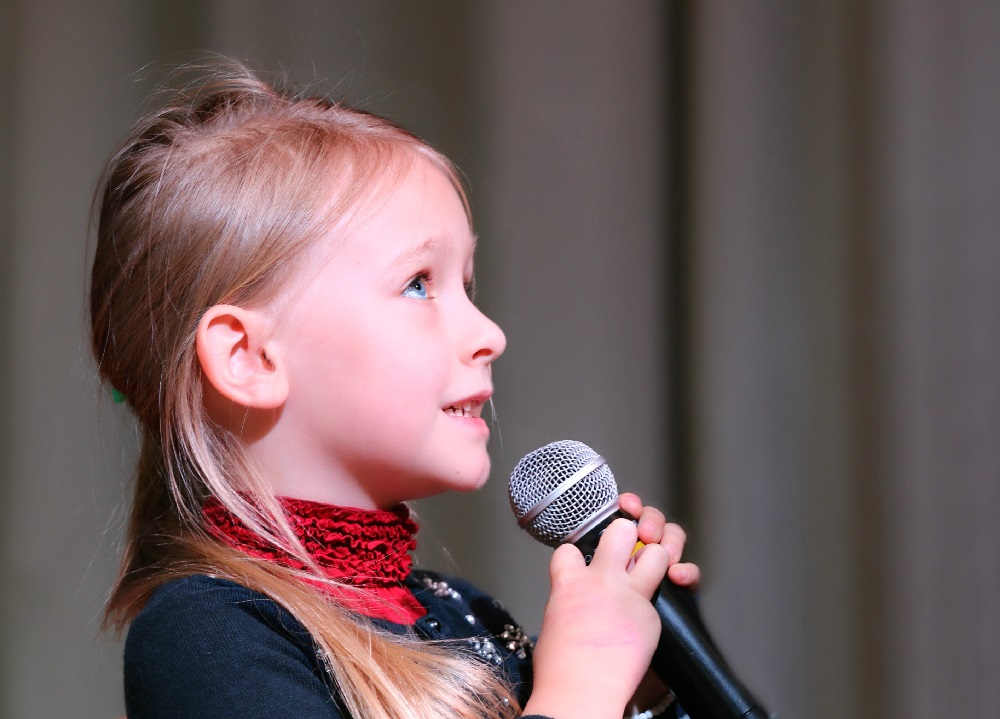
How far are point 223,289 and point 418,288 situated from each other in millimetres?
145

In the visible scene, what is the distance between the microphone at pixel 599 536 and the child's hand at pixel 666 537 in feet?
0.04

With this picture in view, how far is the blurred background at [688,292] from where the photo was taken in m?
1.07

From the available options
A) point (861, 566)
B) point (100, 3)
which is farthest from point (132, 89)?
point (861, 566)

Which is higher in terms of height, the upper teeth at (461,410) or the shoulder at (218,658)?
the upper teeth at (461,410)

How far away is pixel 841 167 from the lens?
116 centimetres

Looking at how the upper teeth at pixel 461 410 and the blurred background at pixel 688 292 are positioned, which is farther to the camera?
the blurred background at pixel 688 292

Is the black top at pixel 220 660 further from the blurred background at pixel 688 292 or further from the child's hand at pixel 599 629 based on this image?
the blurred background at pixel 688 292

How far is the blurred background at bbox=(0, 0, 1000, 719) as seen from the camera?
1074mm

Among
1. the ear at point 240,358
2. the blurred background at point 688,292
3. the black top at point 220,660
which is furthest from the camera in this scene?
the blurred background at point 688,292

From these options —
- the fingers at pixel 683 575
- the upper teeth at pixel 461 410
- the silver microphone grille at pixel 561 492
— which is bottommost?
the fingers at pixel 683 575

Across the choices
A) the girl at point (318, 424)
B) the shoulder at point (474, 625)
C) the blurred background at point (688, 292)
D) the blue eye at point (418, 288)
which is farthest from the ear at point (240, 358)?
the blurred background at point (688, 292)

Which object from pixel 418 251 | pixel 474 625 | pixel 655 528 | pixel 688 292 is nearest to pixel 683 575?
pixel 655 528

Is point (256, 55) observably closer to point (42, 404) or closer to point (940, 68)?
point (42, 404)

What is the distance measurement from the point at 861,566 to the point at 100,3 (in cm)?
126
